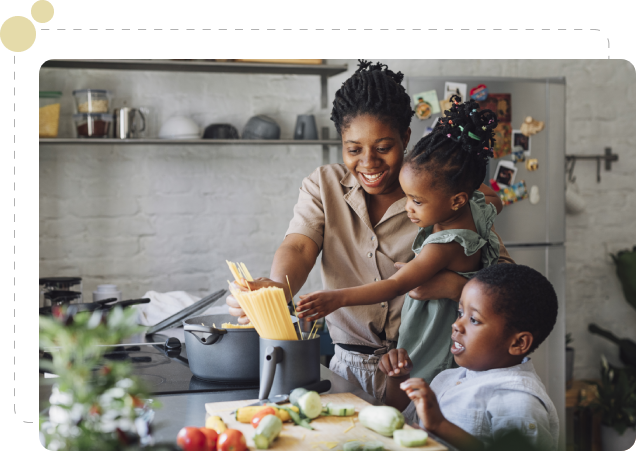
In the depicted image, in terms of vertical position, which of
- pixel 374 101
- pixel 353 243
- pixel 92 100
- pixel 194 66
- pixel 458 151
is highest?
pixel 194 66

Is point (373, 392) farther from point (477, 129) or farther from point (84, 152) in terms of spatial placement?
point (84, 152)

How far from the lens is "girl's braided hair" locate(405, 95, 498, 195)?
1.35 metres

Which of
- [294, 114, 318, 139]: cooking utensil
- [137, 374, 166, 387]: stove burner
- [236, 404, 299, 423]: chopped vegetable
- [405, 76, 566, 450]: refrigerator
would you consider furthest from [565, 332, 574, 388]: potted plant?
[236, 404, 299, 423]: chopped vegetable

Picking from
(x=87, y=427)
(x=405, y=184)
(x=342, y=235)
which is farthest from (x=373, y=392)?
(x=87, y=427)

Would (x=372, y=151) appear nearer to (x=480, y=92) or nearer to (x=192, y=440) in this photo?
(x=192, y=440)

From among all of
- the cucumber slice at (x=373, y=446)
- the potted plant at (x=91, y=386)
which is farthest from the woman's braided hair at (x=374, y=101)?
the potted plant at (x=91, y=386)

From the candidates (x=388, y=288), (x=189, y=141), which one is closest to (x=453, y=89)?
(x=189, y=141)

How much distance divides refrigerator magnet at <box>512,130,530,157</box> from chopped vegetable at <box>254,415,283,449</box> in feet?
7.29

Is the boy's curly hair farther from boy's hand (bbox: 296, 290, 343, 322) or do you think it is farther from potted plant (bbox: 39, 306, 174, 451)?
potted plant (bbox: 39, 306, 174, 451)

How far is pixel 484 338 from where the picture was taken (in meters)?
1.17

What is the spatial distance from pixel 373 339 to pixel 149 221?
70.7 inches

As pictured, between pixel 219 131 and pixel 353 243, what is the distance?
1521 millimetres

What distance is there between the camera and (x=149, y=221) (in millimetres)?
2979
